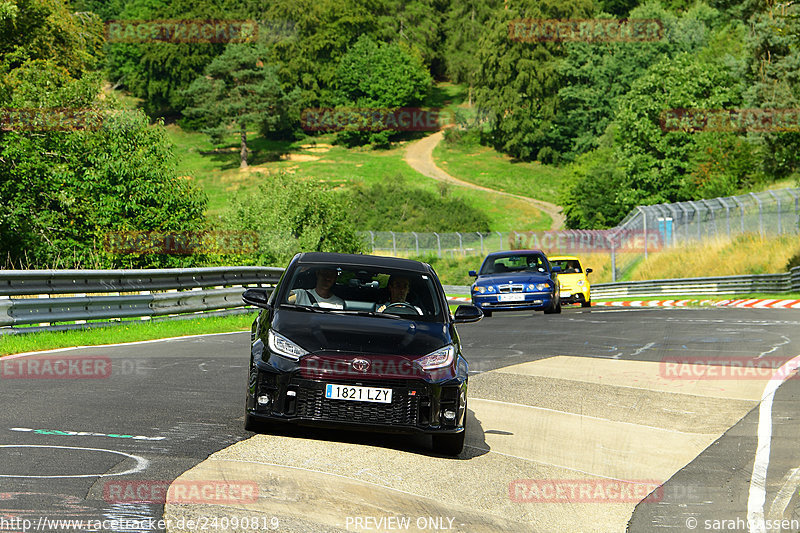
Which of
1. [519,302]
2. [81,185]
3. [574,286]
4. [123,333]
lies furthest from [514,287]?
[81,185]

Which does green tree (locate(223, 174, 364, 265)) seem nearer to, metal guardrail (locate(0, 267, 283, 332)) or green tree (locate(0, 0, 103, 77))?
green tree (locate(0, 0, 103, 77))

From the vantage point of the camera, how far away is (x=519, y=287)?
24609mm

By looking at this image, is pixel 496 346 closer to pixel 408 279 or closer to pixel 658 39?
pixel 408 279

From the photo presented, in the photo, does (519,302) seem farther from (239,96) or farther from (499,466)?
(239,96)

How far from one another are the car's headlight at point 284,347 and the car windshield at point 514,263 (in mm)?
17939

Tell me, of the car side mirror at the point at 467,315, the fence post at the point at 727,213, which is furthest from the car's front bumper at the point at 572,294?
the car side mirror at the point at 467,315

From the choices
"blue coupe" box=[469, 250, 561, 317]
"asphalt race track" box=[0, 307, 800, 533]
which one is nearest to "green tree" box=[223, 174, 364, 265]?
"blue coupe" box=[469, 250, 561, 317]

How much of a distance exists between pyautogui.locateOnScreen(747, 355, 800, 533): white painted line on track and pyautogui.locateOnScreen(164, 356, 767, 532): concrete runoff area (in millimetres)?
206

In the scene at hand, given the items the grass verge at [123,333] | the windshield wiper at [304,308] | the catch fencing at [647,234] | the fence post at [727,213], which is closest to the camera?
the windshield wiper at [304,308]

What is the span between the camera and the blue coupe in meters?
24.6

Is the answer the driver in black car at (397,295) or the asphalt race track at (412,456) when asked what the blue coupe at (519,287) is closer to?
the asphalt race track at (412,456)

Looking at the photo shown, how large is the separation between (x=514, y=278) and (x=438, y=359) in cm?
1716

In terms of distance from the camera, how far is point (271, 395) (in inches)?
293

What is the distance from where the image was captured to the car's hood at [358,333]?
7.55 metres
